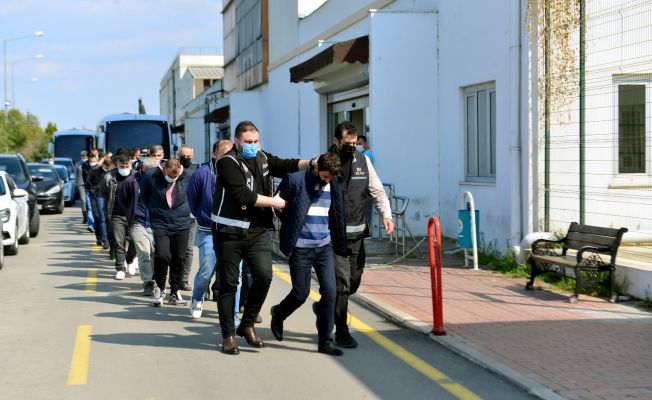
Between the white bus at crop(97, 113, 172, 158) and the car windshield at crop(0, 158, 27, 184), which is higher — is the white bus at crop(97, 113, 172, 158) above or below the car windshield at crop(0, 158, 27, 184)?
above

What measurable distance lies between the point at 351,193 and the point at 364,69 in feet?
38.6

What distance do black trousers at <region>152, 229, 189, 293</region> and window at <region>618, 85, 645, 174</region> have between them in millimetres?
6305

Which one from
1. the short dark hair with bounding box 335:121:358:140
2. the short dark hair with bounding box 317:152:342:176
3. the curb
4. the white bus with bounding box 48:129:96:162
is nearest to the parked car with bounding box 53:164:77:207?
the white bus with bounding box 48:129:96:162

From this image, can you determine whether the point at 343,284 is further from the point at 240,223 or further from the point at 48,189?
the point at 48,189

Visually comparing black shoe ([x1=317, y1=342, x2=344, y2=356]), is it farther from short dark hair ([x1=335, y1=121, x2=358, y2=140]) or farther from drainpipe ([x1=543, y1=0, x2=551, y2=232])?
drainpipe ([x1=543, y1=0, x2=551, y2=232])

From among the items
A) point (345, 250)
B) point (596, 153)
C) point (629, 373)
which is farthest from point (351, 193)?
point (596, 153)

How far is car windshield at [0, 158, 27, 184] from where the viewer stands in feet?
75.7

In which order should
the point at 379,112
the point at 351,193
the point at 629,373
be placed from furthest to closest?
1. the point at 379,112
2. the point at 351,193
3. the point at 629,373

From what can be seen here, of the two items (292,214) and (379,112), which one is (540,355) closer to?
(292,214)

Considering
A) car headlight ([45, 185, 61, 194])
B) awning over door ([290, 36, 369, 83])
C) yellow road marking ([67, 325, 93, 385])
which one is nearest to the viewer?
yellow road marking ([67, 325, 93, 385])

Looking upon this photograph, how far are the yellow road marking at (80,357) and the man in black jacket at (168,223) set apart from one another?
1543mm

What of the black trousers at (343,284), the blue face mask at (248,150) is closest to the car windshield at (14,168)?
the blue face mask at (248,150)

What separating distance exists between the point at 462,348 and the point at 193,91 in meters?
74.3

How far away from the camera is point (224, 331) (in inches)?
322
